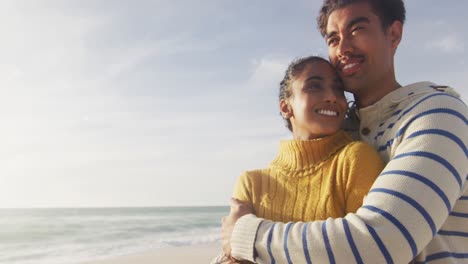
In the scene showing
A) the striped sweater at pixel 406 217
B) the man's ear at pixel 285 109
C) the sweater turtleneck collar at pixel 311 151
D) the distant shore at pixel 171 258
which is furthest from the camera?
the distant shore at pixel 171 258

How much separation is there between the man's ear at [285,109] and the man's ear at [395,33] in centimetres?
59

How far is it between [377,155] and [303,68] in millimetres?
682

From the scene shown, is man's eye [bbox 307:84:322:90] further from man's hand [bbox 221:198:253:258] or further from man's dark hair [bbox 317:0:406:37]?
man's hand [bbox 221:198:253:258]

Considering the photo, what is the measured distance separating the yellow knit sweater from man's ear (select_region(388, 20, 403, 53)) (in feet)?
1.77

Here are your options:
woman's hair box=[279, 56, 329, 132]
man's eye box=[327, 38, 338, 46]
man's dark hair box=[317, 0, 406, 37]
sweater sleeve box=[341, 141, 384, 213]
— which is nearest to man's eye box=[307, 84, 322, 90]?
woman's hair box=[279, 56, 329, 132]

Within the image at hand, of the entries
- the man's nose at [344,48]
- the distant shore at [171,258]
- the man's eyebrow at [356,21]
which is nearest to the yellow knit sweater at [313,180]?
the man's nose at [344,48]

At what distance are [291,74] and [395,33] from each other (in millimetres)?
540

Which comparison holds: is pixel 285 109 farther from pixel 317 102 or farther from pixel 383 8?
pixel 383 8

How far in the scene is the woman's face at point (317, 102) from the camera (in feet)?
7.34

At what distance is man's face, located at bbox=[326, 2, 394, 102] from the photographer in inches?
88.1

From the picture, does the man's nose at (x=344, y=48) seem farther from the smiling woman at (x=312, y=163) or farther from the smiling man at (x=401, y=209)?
the smiling man at (x=401, y=209)

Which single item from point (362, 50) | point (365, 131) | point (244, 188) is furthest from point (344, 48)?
point (244, 188)

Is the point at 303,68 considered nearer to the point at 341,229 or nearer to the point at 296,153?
the point at 296,153

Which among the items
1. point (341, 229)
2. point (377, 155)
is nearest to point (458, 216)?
point (377, 155)
